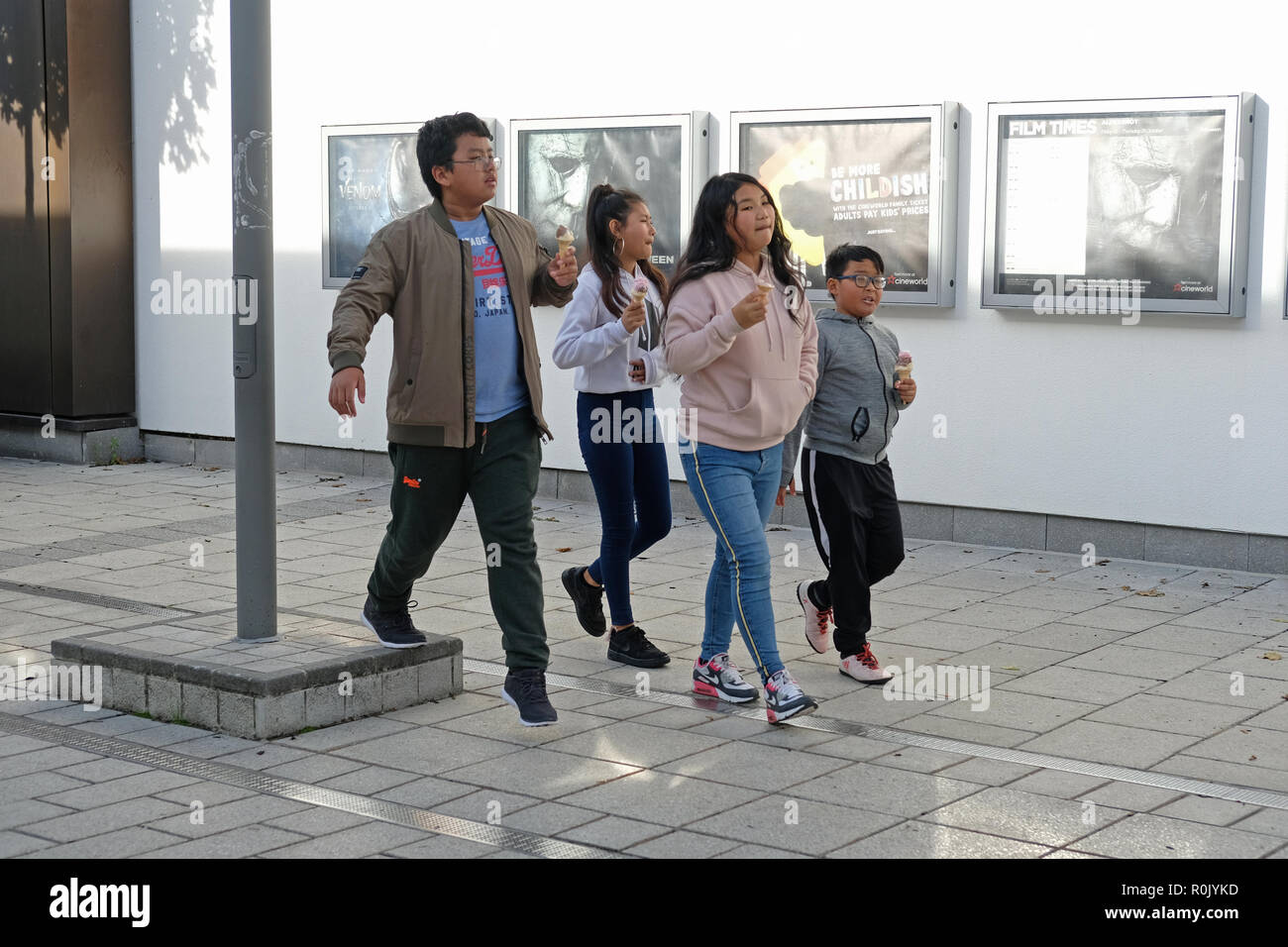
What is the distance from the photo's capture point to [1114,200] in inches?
338

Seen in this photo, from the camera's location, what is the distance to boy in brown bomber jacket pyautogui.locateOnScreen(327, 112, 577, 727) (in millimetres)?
5383

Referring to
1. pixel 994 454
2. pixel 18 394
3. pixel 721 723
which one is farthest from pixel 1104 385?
pixel 18 394

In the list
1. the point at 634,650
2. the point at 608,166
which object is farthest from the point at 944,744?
the point at 608,166

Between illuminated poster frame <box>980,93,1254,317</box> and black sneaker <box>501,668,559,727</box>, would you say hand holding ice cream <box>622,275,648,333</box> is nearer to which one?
black sneaker <box>501,668,559,727</box>

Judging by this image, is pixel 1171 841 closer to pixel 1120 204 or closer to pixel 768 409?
pixel 768 409

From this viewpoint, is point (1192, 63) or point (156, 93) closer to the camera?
point (1192, 63)

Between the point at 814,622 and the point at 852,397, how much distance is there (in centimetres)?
101

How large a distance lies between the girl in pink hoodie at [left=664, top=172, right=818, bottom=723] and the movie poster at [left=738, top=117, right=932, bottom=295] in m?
3.72

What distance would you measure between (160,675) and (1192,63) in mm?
5896

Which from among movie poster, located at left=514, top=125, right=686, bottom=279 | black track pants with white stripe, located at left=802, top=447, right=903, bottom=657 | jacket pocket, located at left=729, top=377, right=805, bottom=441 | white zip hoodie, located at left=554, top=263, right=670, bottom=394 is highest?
movie poster, located at left=514, top=125, right=686, bottom=279

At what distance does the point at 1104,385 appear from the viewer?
28.5 ft

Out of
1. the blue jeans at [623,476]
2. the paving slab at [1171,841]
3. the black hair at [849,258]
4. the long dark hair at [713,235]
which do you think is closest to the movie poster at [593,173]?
the blue jeans at [623,476]

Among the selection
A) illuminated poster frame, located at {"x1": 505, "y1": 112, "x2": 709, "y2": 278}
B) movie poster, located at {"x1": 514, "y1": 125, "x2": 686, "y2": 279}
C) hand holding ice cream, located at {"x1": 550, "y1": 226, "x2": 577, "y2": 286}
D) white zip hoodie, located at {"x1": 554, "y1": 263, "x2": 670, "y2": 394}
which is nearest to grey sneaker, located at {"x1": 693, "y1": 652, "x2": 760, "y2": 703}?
white zip hoodie, located at {"x1": 554, "y1": 263, "x2": 670, "y2": 394}
